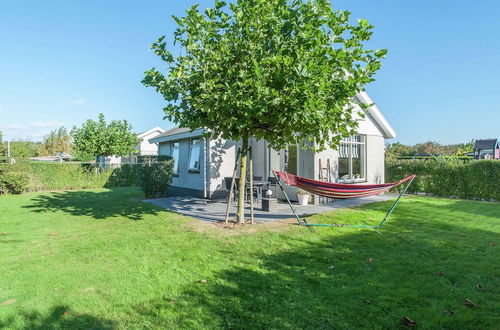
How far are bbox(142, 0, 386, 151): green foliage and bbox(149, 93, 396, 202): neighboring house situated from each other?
4.87 meters

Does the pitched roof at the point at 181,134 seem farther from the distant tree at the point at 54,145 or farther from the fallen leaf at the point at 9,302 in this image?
the distant tree at the point at 54,145

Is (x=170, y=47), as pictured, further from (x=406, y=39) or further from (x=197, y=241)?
(x=406, y=39)

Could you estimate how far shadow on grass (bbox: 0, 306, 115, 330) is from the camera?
2727 mm

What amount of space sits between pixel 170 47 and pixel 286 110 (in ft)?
9.35

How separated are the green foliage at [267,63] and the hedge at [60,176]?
25.5 ft

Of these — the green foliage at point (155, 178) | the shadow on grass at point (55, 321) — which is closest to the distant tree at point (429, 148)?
the green foliage at point (155, 178)

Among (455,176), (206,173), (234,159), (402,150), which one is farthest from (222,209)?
(402,150)

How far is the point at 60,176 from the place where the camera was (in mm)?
17141

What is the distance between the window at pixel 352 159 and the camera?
12.2m

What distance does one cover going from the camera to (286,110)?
5.59m

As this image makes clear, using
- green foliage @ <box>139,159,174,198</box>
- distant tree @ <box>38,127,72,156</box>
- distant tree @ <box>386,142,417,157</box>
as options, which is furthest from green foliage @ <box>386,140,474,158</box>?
distant tree @ <box>38,127,72,156</box>

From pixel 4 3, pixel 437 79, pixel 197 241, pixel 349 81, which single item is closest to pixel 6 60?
pixel 4 3

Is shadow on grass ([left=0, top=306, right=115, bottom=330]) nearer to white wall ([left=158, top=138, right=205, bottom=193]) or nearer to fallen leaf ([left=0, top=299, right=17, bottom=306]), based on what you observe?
fallen leaf ([left=0, top=299, right=17, bottom=306])

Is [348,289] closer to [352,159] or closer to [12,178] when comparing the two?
[352,159]
